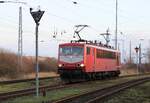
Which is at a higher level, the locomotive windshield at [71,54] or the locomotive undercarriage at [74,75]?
the locomotive windshield at [71,54]

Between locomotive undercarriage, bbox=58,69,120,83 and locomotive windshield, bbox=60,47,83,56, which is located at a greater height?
locomotive windshield, bbox=60,47,83,56

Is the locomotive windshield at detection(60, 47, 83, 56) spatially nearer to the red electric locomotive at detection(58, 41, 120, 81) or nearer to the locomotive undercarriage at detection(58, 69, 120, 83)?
the red electric locomotive at detection(58, 41, 120, 81)

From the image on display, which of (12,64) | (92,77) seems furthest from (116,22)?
(92,77)

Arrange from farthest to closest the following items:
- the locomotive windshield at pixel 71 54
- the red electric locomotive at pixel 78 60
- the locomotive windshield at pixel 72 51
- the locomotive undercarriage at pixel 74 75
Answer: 1. the locomotive windshield at pixel 72 51
2. the locomotive windshield at pixel 71 54
3. the red electric locomotive at pixel 78 60
4. the locomotive undercarriage at pixel 74 75

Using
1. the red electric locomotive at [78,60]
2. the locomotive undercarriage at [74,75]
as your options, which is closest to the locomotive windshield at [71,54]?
the red electric locomotive at [78,60]

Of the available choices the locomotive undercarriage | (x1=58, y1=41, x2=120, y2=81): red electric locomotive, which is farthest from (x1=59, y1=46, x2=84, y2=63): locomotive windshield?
the locomotive undercarriage

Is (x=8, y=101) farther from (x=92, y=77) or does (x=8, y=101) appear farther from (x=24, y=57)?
(x=24, y=57)

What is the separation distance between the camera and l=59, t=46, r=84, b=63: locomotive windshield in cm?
3975

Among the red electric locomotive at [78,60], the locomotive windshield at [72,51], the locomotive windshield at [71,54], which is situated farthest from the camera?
the locomotive windshield at [72,51]

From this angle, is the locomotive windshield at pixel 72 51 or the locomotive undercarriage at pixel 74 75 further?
the locomotive windshield at pixel 72 51

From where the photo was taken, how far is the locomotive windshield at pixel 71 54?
130 feet

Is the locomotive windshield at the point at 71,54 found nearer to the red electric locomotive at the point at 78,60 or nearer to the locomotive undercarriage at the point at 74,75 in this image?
the red electric locomotive at the point at 78,60

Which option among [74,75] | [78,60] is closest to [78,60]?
[78,60]

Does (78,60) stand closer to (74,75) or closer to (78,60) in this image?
(78,60)
